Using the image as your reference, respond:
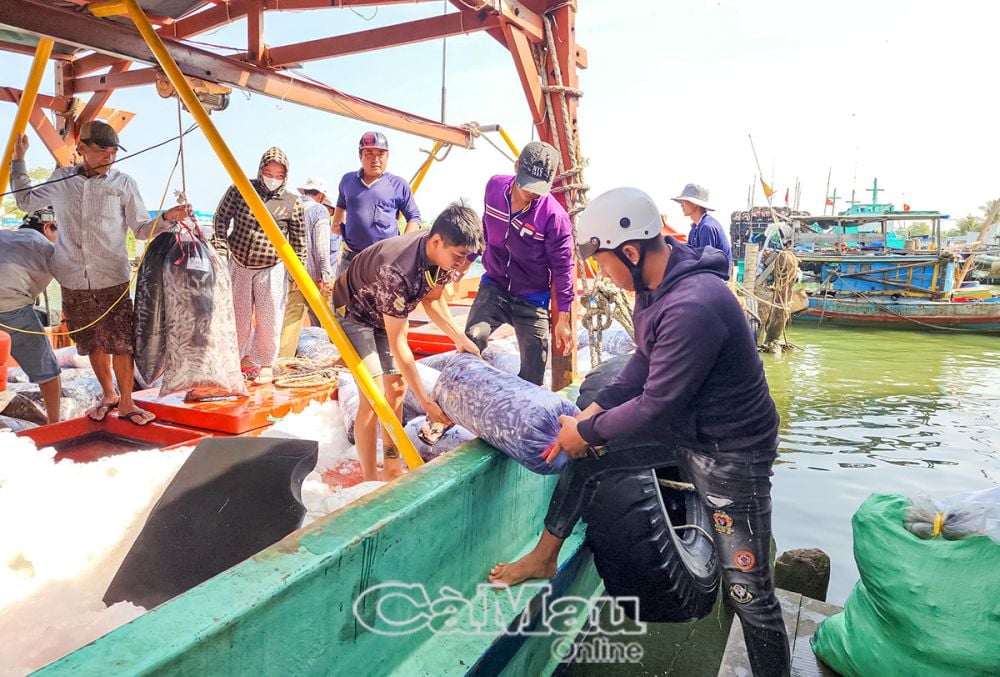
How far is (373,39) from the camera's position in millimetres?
4195

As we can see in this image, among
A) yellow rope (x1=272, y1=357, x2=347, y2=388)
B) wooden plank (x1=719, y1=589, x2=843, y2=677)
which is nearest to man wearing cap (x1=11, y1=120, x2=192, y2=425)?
yellow rope (x1=272, y1=357, x2=347, y2=388)

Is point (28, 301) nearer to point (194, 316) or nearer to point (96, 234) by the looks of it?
point (96, 234)

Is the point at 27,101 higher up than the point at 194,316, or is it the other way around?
the point at 27,101

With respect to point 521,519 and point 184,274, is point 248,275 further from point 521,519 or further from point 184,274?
point 521,519

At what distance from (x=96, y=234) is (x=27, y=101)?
0.80 metres

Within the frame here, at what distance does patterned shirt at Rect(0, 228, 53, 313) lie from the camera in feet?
13.0

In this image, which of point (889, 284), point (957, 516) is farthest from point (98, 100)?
point (889, 284)

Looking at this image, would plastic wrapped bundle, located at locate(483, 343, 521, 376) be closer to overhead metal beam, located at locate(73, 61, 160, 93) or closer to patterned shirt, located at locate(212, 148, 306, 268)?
patterned shirt, located at locate(212, 148, 306, 268)

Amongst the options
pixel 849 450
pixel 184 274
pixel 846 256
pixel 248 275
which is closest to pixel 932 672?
pixel 184 274

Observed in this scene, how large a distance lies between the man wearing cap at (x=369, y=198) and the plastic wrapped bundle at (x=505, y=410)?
223 centimetres

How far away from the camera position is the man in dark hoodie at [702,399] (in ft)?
6.28

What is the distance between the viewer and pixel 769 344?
1449 centimetres

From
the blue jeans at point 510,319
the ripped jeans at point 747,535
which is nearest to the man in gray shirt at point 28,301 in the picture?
the blue jeans at point 510,319

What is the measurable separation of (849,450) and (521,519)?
21.7 feet
